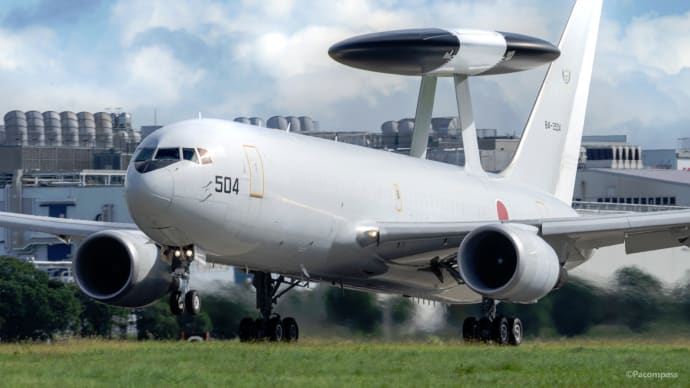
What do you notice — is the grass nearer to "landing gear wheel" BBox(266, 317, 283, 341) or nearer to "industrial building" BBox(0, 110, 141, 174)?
"landing gear wheel" BBox(266, 317, 283, 341)

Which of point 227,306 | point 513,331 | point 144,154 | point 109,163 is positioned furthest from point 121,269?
point 109,163

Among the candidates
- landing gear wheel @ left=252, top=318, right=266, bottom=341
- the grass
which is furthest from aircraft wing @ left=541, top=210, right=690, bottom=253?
landing gear wheel @ left=252, top=318, right=266, bottom=341

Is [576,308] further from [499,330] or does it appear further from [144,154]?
[144,154]

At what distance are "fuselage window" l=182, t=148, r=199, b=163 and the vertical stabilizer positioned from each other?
14065 mm

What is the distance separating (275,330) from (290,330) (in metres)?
0.46

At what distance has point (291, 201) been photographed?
23.7 metres

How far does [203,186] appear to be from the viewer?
2170cm

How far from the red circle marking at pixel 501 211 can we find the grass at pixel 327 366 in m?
8.00

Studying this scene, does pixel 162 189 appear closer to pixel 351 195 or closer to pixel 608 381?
pixel 351 195

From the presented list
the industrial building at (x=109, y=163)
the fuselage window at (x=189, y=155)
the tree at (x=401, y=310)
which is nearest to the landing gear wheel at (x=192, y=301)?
the fuselage window at (x=189, y=155)

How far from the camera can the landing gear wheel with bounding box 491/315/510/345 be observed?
87.3 ft

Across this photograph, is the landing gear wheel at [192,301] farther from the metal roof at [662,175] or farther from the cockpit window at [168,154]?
the metal roof at [662,175]

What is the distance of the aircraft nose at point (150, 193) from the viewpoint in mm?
21125

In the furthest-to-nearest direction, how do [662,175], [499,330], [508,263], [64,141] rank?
[64,141] < [662,175] < [499,330] < [508,263]
